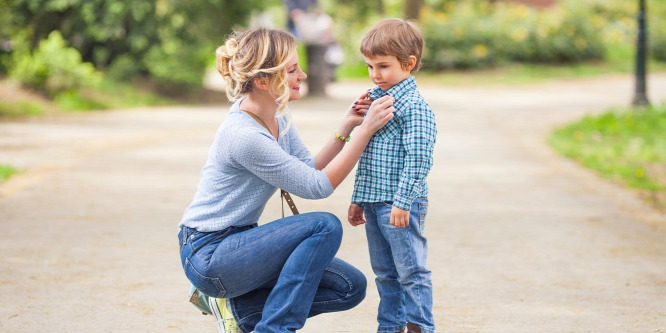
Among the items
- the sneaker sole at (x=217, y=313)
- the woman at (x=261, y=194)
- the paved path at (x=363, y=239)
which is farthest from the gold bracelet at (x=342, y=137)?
the paved path at (x=363, y=239)

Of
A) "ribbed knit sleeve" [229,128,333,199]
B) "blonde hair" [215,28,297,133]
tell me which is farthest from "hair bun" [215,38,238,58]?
"ribbed knit sleeve" [229,128,333,199]

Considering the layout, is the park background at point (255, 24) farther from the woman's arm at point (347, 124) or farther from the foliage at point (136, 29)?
the woman's arm at point (347, 124)

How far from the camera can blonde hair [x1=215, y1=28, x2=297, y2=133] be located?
324 centimetres

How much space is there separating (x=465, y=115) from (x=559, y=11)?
13.0m

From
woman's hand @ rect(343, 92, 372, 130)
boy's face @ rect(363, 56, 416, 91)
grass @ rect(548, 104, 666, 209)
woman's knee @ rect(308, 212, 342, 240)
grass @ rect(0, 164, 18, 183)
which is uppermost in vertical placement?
A: boy's face @ rect(363, 56, 416, 91)

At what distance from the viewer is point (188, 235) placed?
11.3 feet

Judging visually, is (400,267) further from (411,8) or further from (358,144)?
(411,8)

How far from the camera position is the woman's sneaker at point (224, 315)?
352 cm

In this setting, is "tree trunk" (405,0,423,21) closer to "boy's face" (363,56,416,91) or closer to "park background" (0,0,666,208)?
"park background" (0,0,666,208)

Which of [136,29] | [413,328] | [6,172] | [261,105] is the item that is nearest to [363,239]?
[413,328]

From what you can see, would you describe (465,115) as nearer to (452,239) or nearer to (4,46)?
(4,46)

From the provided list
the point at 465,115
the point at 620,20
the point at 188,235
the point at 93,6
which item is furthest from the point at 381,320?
the point at 620,20

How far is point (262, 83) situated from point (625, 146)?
7.83m

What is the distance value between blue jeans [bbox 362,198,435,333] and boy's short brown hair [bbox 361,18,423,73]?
1.92 feet
